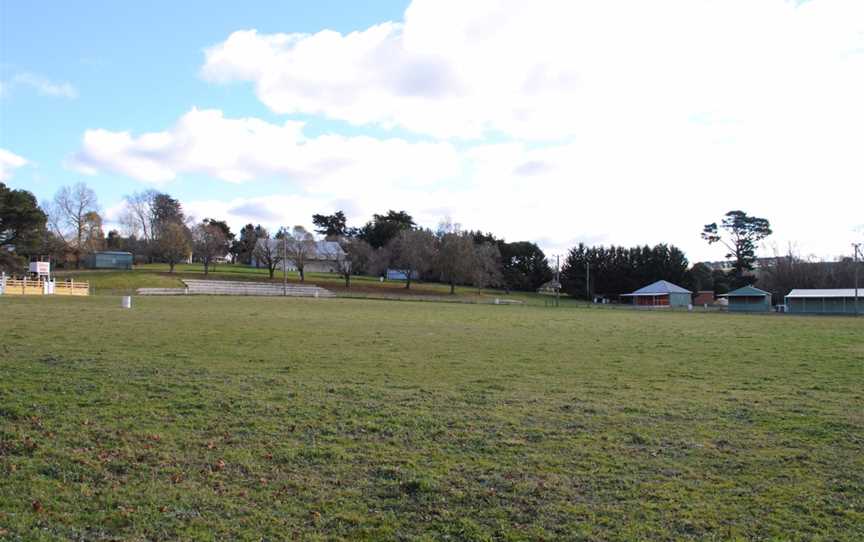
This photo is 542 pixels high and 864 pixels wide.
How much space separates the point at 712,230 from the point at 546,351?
99303 mm

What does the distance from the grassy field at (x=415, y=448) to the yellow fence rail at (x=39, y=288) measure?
148 feet

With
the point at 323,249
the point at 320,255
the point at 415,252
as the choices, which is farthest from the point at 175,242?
the point at 415,252

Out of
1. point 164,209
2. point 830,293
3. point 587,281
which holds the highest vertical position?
point 164,209

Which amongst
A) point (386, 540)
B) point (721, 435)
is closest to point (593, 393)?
point (721, 435)

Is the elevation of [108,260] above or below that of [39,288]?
above

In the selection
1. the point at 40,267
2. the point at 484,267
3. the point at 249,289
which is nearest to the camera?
the point at 40,267

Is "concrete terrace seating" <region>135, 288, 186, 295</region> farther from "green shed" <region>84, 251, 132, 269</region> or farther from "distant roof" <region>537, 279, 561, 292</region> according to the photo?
"distant roof" <region>537, 279, 561, 292</region>

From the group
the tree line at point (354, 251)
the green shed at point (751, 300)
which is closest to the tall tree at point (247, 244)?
the tree line at point (354, 251)

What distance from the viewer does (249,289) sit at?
76.8m

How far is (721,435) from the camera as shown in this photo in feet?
31.0

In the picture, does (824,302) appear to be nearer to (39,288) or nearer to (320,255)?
(320,255)

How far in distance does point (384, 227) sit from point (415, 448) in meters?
120

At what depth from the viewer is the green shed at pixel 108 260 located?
9950 centimetres

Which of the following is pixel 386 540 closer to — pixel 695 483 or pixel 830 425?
pixel 695 483
